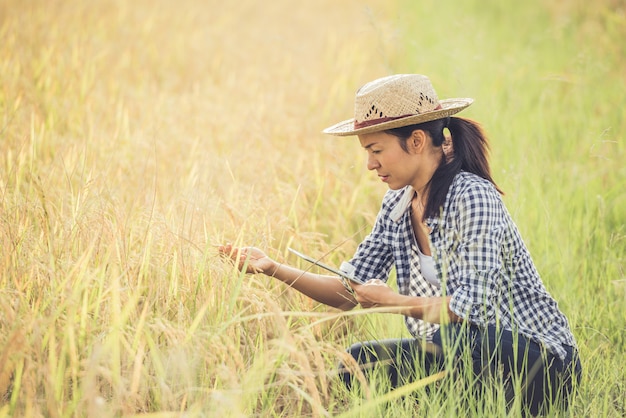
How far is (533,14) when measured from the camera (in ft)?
28.8

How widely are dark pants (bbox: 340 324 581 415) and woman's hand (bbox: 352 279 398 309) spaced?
161 millimetres

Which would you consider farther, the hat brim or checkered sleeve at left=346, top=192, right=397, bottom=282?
checkered sleeve at left=346, top=192, right=397, bottom=282

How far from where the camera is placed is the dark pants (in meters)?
1.95

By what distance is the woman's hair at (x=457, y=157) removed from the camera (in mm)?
2113

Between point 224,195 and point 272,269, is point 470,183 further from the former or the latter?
point 224,195

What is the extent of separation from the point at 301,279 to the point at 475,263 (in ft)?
2.01

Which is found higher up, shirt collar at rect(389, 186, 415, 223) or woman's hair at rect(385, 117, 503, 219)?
woman's hair at rect(385, 117, 503, 219)

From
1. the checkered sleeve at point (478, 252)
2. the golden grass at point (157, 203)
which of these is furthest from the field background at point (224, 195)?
the checkered sleeve at point (478, 252)

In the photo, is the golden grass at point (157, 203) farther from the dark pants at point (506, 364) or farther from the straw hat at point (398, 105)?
the straw hat at point (398, 105)

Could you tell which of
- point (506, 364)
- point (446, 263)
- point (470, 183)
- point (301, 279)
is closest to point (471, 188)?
point (470, 183)

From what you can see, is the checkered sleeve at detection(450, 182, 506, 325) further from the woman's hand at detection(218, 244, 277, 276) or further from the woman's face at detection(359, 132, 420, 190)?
the woman's hand at detection(218, 244, 277, 276)

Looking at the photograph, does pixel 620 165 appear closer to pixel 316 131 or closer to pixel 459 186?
pixel 316 131

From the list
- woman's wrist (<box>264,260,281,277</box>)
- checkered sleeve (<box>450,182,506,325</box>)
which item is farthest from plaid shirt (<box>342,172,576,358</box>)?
woman's wrist (<box>264,260,281,277</box>)

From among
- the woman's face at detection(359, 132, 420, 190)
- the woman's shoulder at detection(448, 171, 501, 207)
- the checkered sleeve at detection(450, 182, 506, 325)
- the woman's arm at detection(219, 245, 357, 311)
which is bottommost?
the woman's arm at detection(219, 245, 357, 311)
